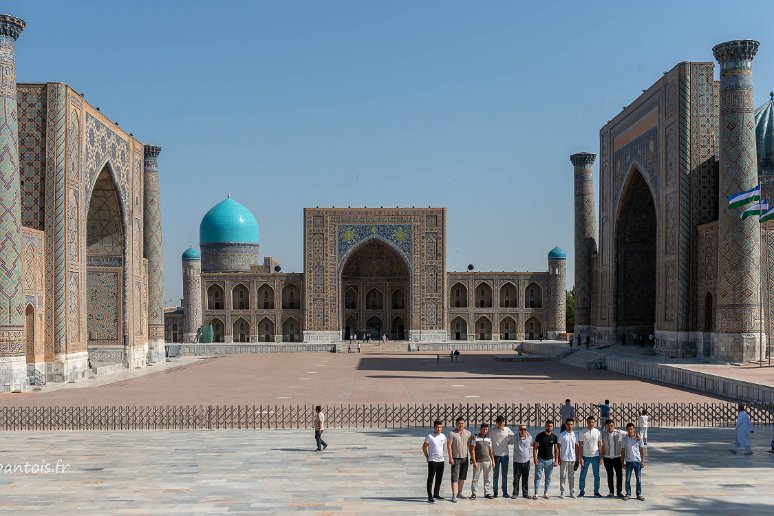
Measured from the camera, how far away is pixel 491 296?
63.9 m

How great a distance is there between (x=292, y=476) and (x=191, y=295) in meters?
50.2

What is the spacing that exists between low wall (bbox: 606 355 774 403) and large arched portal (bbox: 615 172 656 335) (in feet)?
20.1

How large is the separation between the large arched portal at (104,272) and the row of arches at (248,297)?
27.1 meters

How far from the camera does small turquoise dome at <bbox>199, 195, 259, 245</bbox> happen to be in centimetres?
7012

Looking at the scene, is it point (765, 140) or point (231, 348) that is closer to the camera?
point (765, 140)

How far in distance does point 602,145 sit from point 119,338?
25.8m

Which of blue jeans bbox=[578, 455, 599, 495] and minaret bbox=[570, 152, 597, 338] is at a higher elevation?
minaret bbox=[570, 152, 597, 338]

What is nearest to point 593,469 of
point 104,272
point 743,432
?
point 743,432

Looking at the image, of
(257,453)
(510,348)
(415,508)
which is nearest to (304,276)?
(510,348)

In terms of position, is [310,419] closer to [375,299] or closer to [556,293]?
[375,299]

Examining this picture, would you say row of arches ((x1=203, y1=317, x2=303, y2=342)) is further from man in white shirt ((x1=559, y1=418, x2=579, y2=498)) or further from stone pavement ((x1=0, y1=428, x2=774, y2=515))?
man in white shirt ((x1=559, y1=418, x2=579, y2=498))

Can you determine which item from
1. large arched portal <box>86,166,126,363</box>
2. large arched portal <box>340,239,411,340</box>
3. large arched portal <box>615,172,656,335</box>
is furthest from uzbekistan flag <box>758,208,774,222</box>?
large arched portal <box>340,239,411,340</box>

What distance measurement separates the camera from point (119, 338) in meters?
35.2

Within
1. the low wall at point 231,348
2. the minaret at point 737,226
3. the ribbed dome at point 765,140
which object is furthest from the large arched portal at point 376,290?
the minaret at point 737,226
